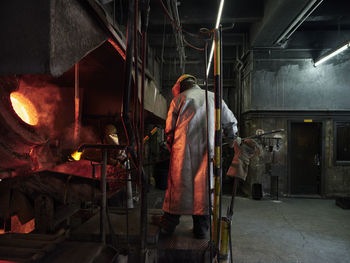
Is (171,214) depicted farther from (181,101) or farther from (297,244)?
(297,244)

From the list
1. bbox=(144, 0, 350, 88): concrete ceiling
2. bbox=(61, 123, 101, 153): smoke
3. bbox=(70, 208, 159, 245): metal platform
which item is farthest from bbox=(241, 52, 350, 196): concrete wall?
bbox=(70, 208, 159, 245): metal platform

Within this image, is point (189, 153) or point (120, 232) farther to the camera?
point (189, 153)

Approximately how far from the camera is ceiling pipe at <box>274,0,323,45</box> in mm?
5681

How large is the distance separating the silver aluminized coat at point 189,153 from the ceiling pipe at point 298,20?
5083 mm

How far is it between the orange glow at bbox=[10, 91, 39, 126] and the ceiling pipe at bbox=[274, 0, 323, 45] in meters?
6.88

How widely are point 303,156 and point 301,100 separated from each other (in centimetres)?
258

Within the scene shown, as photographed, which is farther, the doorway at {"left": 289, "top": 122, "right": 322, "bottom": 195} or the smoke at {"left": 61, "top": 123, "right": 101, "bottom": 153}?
the doorway at {"left": 289, "top": 122, "right": 322, "bottom": 195}

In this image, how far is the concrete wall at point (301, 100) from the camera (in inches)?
340

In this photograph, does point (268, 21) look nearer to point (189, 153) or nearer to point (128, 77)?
point (189, 153)

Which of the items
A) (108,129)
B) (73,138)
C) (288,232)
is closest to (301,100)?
(288,232)

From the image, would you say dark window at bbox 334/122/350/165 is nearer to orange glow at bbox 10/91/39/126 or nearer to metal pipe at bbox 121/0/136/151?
metal pipe at bbox 121/0/136/151

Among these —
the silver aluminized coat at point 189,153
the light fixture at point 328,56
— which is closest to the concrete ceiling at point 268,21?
the light fixture at point 328,56

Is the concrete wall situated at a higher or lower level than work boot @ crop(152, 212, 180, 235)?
higher

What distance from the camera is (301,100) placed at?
8.70 m
